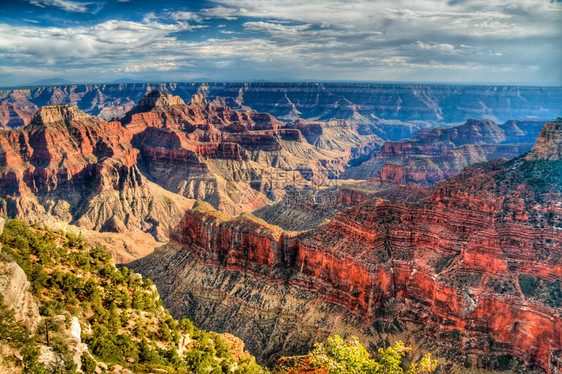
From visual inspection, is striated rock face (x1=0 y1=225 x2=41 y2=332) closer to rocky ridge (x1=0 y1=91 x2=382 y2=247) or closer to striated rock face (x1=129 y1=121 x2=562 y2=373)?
striated rock face (x1=129 y1=121 x2=562 y2=373)

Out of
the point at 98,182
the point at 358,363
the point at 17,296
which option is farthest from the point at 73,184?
the point at 358,363

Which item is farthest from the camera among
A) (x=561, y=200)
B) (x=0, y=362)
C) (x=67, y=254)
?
(x=561, y=200)

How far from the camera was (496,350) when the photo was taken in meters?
46.9

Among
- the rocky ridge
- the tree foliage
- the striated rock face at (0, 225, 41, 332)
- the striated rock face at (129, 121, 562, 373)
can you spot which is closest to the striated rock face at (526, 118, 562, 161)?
the striated rock face at (129, 121, 562, 373)

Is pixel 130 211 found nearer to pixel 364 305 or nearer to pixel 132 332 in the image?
pixel 364 305

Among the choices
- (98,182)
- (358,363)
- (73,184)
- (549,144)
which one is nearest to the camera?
(358,363)

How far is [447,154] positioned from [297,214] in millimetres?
101755

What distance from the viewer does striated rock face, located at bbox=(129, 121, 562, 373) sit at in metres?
46.8

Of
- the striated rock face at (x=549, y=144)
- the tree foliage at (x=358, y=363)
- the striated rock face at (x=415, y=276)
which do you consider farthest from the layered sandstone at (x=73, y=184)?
the tree foliage at (x=358, y=363)

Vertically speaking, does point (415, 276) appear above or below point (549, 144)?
below

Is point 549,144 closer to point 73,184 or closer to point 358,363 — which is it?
point 358,363

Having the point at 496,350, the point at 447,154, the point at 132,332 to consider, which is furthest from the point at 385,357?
the point at 447,154

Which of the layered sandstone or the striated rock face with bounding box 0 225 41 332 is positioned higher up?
the striated rock face with bounding box 0 225 41 332

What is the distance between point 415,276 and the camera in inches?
2142
